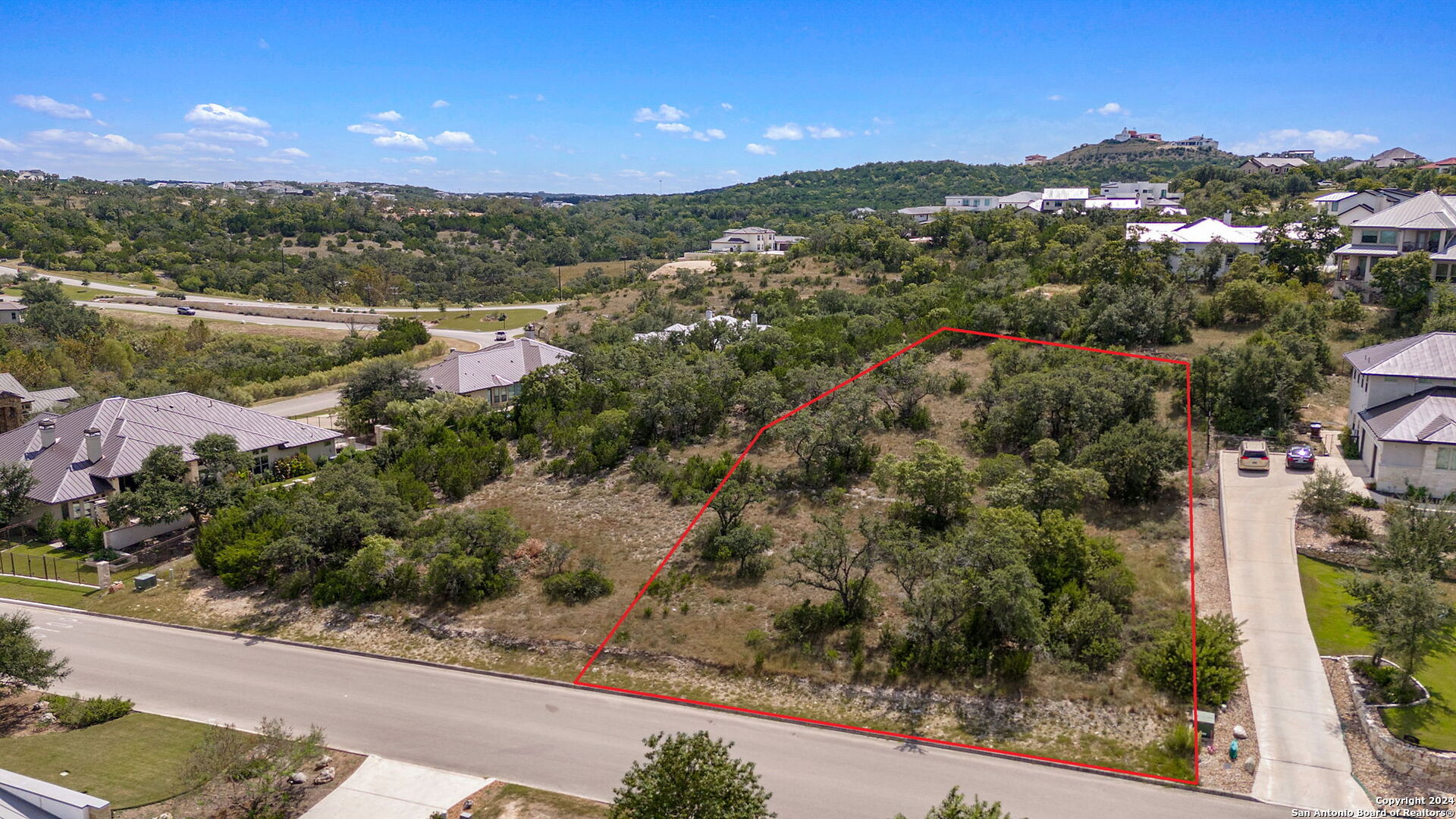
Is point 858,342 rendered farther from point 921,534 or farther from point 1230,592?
point 1230,592

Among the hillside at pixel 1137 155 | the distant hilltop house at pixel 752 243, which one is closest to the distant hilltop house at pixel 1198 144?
the hillside at pixel 1137 155

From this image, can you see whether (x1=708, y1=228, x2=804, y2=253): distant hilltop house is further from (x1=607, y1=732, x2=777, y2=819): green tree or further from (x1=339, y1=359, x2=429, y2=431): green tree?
(x1=607, y1=732, x2=777, y2=819): green tree

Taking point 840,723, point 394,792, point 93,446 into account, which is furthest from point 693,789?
point 93,446

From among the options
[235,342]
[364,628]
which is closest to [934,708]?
[364,628]

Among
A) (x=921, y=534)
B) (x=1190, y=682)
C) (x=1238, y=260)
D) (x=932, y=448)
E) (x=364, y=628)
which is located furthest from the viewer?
(x=1238, y=260)

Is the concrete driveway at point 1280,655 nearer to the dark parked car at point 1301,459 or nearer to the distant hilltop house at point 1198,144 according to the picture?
the dark parked car at point 1301,459

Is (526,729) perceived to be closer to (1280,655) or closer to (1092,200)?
(1280,655)
